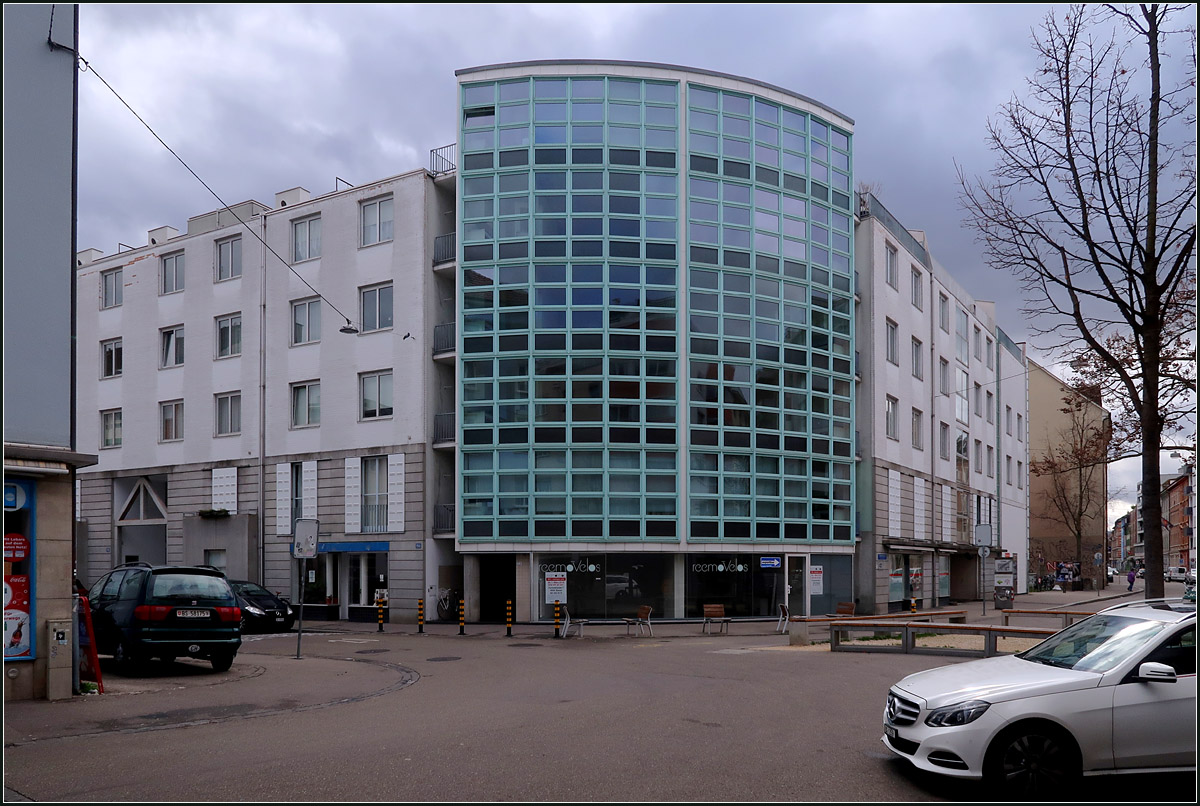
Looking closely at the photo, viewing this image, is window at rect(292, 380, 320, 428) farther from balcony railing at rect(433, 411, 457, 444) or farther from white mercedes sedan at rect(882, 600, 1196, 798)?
white mercedes sedan at rect(882, 600, 1196, 798)

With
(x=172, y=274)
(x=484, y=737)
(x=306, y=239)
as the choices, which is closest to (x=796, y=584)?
(x=306, y=239)

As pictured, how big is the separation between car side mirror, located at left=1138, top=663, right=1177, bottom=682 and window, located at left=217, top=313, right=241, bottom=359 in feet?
120

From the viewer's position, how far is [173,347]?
42.0 meters

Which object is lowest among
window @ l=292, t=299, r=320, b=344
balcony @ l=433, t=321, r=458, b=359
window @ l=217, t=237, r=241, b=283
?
balcony @ l=433, t=321, r=458, b=359

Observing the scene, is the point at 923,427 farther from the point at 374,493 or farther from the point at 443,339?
the point at 374,493

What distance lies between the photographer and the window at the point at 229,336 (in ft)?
130

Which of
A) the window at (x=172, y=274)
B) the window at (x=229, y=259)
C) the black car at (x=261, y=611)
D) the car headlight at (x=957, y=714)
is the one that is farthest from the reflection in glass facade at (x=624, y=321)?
the car headlight at (x=957, y=714)

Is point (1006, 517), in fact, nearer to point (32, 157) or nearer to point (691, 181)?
point (691, 181)

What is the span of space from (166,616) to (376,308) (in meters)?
20.6

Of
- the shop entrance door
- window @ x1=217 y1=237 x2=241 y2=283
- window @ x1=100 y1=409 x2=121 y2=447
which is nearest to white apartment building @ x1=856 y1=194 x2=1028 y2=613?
the shop entrance door

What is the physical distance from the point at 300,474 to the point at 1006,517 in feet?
144

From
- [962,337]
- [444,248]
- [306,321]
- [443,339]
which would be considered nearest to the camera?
[443,339]

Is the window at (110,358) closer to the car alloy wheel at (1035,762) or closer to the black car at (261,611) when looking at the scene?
the black car at (261,611)

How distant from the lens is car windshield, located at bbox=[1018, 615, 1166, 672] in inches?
316
